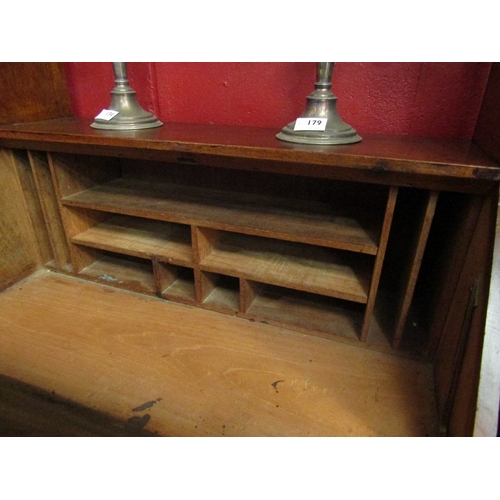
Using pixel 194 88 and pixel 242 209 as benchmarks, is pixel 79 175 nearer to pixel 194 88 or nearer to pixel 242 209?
pixel 194 88

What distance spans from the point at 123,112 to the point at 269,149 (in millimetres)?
584

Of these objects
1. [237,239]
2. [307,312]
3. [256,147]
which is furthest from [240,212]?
[307,312]

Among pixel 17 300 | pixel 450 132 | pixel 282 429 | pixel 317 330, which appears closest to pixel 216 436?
pixel 282 429

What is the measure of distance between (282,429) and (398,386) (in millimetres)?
346

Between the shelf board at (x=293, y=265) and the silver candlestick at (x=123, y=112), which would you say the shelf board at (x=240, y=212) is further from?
the silver candlestick at (x=123, y=112)

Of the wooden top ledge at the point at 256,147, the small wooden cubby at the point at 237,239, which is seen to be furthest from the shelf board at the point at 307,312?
the wooden top ledge at the point at 256,147

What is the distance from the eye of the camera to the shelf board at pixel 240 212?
38.8 inches

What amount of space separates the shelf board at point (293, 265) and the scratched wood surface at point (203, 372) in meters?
0.18

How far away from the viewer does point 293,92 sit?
1187mm

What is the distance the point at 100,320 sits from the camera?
46.2 inches

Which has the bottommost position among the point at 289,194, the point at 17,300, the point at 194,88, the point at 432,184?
the point at 17,300

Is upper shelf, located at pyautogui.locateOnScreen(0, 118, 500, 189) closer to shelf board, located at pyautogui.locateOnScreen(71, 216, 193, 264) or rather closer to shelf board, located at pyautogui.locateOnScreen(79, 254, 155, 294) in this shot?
shelf board, located at pyautogui.locateOnScreen(71, 216, 193, 264)

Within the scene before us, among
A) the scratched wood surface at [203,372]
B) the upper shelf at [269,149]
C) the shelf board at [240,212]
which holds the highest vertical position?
the upper shelf at [269,149]

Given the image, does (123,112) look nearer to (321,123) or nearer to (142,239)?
(142,239)
